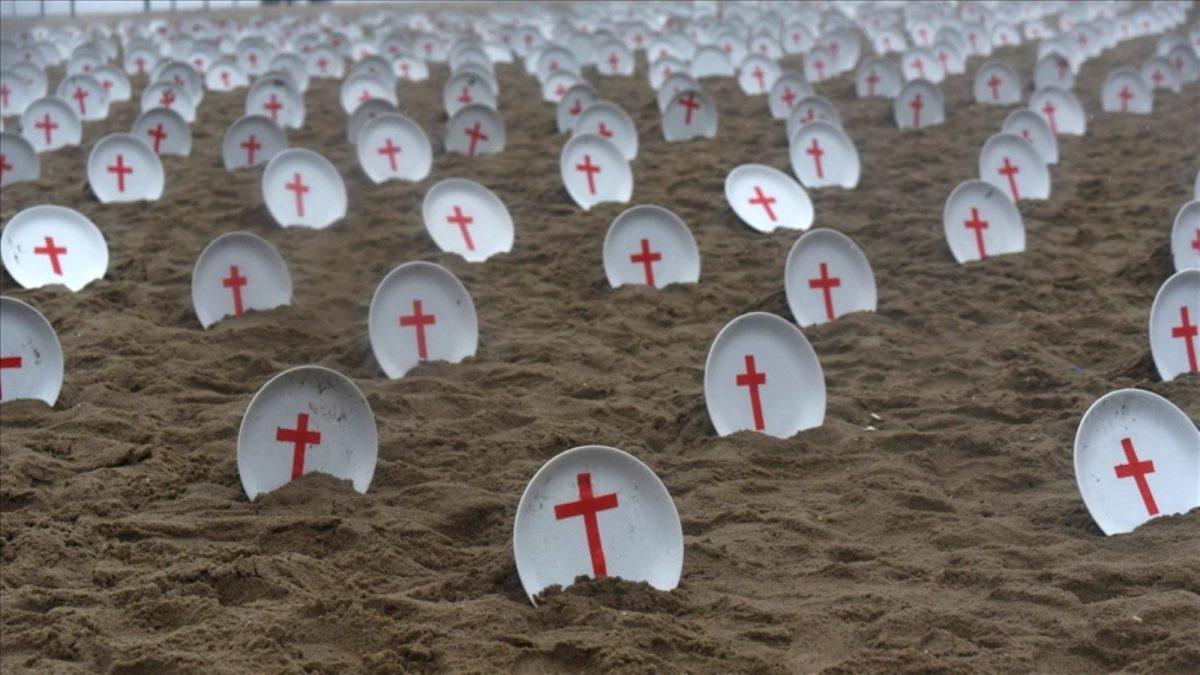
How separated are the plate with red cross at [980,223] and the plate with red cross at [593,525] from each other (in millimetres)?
4332

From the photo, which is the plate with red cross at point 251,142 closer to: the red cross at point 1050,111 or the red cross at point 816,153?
the red cross at point 816,153

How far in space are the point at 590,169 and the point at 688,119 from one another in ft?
7.39

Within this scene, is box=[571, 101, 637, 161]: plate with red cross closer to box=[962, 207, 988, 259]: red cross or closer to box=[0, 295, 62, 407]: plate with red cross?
box=[962, 207, 988, 259]: red cross

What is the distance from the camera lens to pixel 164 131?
1105cm

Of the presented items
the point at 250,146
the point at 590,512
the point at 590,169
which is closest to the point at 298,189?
the point at 250,146

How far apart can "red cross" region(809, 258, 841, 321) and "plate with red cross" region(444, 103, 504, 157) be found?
163 inches

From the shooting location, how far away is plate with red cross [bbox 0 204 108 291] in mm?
7723

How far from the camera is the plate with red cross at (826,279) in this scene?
7.21 meters

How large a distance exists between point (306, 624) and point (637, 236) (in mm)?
4155

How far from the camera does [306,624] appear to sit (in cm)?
410

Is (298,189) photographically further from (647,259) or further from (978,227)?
(978,227)

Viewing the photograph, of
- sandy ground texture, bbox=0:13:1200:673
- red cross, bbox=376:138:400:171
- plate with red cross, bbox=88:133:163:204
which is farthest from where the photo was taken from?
red cross, bbox=376:138:400:171

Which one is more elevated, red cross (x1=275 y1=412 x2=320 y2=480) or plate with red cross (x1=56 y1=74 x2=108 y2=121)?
plate with red cross (x1=56 y1=74 x2=108 y2=121)

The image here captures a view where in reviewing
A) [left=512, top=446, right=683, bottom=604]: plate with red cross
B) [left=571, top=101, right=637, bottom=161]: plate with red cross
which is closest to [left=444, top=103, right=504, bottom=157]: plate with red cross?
[left=571, top=101, right=637, bottom=161]: plate with red cross
